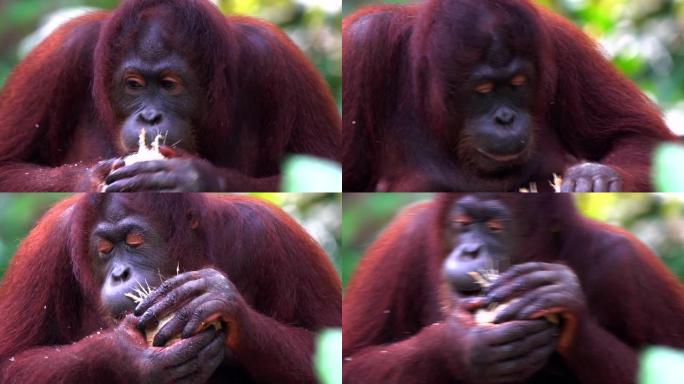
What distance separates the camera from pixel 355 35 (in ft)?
6.45

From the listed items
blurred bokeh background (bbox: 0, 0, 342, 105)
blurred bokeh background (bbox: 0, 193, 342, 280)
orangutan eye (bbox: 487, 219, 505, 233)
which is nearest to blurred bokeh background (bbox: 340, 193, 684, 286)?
blurred bokeh background (bbox: 0, 193, 342, 280)

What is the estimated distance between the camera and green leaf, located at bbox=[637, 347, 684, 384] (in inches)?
73.5

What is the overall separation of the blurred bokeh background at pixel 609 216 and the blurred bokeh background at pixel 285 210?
0.03m

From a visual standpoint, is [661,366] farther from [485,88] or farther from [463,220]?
[485,88]

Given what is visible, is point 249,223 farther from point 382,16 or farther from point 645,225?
point 645,225

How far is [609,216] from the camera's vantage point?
196cm

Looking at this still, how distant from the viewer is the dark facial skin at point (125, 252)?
182cm

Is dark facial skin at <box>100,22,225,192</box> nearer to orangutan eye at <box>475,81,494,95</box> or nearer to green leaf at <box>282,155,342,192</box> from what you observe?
green leaf at <box>282,155,342,192</box>

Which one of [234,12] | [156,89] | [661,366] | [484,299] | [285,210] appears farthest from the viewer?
[285,210]

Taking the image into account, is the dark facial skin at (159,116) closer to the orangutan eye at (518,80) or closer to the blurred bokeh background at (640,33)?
the blurred bokeh background at (640,33)

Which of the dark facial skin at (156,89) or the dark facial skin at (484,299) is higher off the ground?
the dark facial skin at (156,89)

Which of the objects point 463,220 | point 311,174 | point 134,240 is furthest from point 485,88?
point 134,240

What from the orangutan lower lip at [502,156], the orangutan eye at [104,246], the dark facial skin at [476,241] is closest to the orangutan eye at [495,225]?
the dark facial skin at [476,241]

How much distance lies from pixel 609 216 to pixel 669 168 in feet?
0.47
